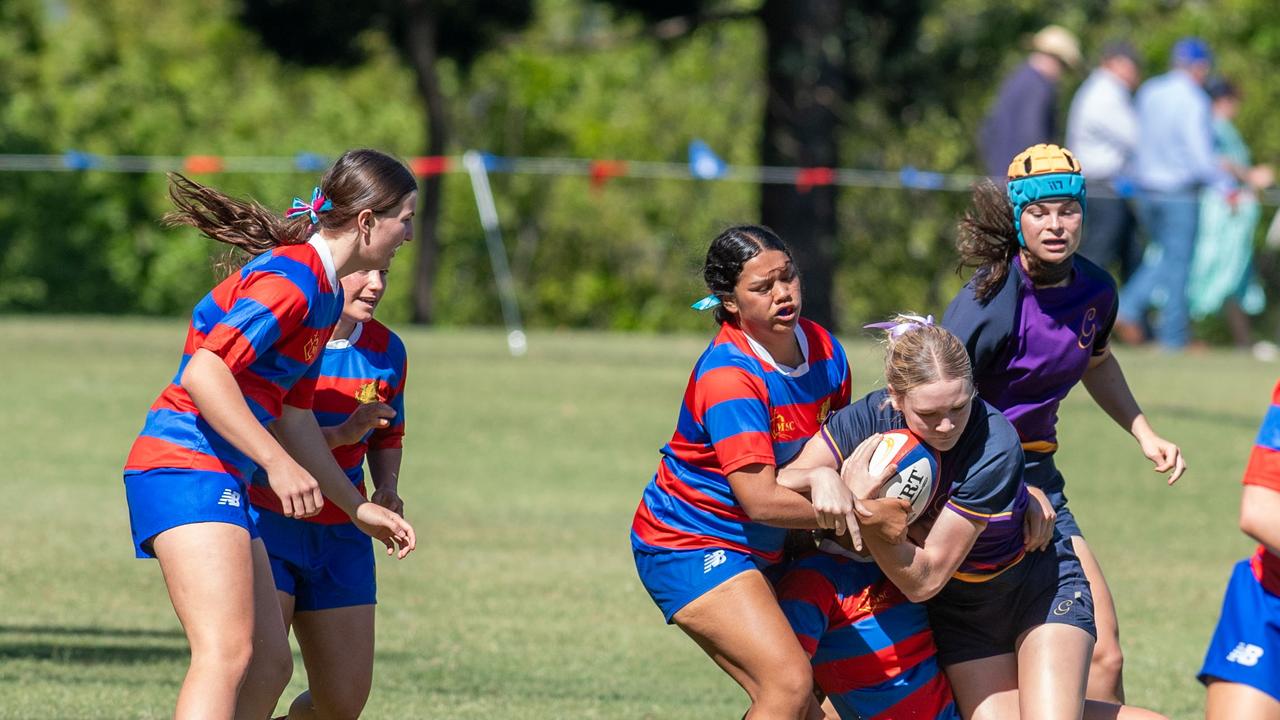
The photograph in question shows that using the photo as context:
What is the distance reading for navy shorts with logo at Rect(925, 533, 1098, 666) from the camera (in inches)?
202

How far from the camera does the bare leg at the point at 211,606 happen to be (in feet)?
14.2

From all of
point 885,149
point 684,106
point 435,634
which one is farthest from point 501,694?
point 684,106

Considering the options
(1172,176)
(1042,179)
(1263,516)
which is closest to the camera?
(1263,516)

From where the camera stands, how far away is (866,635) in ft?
16.8

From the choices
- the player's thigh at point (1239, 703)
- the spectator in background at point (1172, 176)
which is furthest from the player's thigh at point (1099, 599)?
the spectator in background at point (1172, 176)

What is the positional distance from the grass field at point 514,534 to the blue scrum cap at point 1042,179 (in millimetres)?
2164

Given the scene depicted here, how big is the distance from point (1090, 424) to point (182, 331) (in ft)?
32.0

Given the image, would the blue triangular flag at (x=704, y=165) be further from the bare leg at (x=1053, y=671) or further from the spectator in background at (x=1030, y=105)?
the bare leg at (x=1053, y=671)

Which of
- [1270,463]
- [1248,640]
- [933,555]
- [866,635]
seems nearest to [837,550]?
[866,635]

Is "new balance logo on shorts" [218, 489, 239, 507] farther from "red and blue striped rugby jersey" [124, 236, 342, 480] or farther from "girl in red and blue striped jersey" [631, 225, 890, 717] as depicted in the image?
"girl in red and blue striped jersey" [631, 225, 890, 717]

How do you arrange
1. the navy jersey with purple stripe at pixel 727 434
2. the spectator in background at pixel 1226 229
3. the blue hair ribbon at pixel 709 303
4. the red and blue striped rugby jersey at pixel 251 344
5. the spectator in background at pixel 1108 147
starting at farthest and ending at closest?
1. the spectator in background at pixel 1226 229
2. the spectator in background at pixel 1108 147
3. the blue hair ribbon at pixel 709 303
4. the navy jersey with purple stripe at pixel 727 434
5. the red and blue striped rugby jersey at pixel 251 344

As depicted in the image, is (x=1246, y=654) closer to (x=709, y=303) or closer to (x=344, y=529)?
(x=709, y=303)

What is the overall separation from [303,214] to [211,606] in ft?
3.56

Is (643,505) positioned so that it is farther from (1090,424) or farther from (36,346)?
(36,346)
